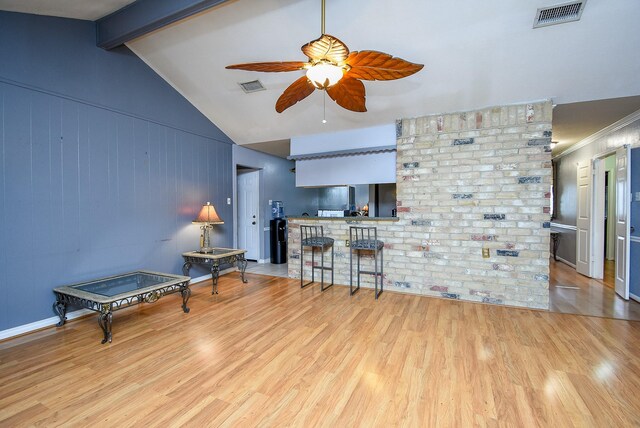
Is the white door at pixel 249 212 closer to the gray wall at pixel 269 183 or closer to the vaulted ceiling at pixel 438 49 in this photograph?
the gray wall at pixel 269 183

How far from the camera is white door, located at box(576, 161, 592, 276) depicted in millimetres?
4727

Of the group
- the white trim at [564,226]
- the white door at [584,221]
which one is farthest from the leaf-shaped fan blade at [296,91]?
the white trim at [564,226]

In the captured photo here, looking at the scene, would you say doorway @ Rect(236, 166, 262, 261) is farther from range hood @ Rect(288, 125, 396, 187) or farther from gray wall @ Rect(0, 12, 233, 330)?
gray wall @ Rect(0, 12, 233, 330)

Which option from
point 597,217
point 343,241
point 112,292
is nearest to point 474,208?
point 343,241

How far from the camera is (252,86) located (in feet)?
12.6

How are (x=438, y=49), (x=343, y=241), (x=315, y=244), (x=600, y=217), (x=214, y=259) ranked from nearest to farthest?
(x=438, y=49) → (x=214, y=259) → (x=315, y=244) → (x=343, y=241) → (x=600, y=217)

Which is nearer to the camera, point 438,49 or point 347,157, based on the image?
point 438,49

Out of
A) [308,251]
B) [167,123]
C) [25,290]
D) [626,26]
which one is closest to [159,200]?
[167,123]

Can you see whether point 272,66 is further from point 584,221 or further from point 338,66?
point 584,221

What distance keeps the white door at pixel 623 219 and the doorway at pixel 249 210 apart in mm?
5812

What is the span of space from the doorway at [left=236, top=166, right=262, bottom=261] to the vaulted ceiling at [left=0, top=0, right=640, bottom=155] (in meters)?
2.24

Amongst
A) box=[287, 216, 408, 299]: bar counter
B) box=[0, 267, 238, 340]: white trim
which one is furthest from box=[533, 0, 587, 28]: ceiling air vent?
box=[0, 267, 238, 340]: white trim

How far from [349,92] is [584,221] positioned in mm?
5201

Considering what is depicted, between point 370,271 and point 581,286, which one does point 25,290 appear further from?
point 581,286
